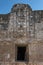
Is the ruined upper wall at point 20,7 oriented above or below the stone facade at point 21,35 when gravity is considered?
above

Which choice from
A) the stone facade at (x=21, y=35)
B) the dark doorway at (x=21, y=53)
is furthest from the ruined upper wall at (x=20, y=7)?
the dark doorway at (x=21, y=53)

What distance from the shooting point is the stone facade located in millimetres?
6766

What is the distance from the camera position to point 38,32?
6.99 m

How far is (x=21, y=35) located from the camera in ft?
23.0

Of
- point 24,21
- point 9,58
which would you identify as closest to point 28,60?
point 9,58

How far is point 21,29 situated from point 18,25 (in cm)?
24

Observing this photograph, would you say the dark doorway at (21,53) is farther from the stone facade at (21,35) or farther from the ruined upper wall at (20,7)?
the ruined upper wall at (20,7)

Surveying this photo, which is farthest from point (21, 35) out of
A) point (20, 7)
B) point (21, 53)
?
point (20, 7)

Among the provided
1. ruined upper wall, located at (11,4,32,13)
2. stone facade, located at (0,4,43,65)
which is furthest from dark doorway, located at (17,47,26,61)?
ruined upper wall, located at (11,4,32,13)

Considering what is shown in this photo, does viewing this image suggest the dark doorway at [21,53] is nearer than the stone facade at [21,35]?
No

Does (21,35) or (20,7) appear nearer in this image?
(21,35)

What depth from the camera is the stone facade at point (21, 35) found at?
22.2 feet

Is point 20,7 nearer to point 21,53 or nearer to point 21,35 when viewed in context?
point 21,35

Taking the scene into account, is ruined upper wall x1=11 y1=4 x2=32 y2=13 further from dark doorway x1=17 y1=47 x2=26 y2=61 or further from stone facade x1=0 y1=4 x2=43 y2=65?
dark doorway x1=17 y1=47 x2=26 y2=61
